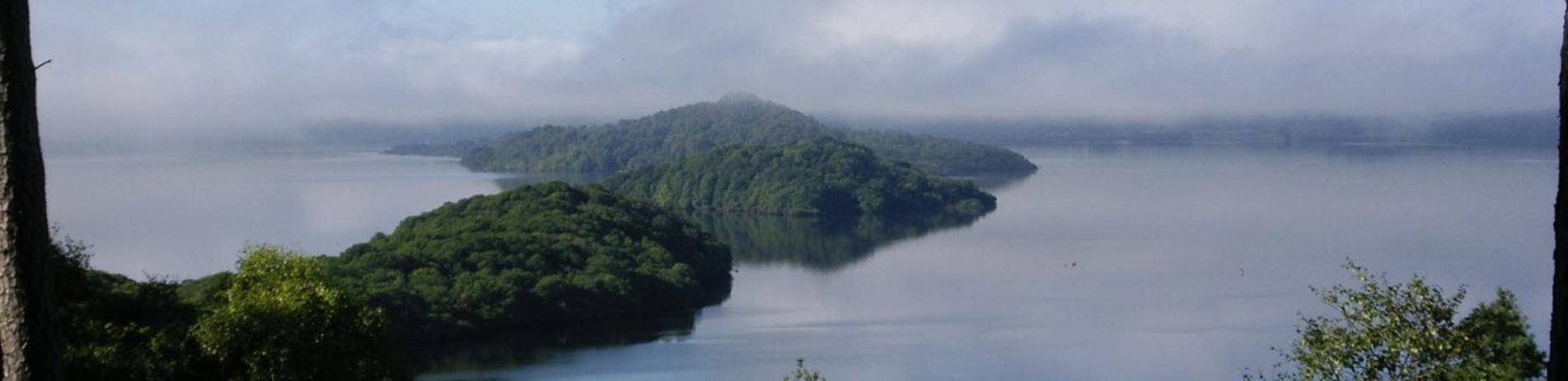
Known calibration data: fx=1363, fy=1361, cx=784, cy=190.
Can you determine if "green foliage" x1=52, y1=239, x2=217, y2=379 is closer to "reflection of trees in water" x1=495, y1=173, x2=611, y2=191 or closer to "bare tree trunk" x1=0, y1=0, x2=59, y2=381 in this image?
"bare tree trunk" x1=0, y1=0, x2=59, y2=381

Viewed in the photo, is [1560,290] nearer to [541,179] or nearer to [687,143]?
[541,179]

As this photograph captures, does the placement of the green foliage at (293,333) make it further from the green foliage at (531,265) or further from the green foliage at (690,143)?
the green foliage at (690,143)

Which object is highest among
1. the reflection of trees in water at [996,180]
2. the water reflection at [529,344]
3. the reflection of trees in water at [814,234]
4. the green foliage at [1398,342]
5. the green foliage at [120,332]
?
the green foliage at [1398,342]

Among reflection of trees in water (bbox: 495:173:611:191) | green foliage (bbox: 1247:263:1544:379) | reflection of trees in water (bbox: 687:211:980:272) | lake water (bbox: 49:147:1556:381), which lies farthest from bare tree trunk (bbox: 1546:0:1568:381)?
reflection of trees in water (bbox: 495:173:611:191)

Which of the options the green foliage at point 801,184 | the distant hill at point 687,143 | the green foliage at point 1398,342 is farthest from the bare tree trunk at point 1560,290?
the distant hill at point 687,143

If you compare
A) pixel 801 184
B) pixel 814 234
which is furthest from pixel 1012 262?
pixel 801 184

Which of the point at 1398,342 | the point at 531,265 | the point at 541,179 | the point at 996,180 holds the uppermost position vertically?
the point at 1398,342

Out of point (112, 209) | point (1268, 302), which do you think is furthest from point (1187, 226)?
point (112, 209)
